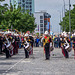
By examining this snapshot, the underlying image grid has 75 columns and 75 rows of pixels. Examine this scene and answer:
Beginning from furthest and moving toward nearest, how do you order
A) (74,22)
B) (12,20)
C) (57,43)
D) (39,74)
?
(74,22)
(12,20)
(57,43)
(39,74)

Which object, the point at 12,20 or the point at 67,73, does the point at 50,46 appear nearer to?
the point at 67,73

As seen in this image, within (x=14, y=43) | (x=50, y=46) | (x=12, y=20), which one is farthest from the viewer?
(x=12, y=20)

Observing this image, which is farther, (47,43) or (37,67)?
(47,43)

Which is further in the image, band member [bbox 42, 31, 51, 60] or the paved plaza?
→ band member [bbox 42, 31, 51, 60]

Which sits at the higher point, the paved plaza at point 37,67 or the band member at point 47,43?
the band member at point 47,43

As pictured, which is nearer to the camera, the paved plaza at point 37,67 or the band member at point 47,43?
the paved plaza at point 37,67

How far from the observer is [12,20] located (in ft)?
169

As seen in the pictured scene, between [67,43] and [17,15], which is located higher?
[17,15]

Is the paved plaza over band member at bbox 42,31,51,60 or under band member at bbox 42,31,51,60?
under

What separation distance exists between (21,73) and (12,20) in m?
39.4

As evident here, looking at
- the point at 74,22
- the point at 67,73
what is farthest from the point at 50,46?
the point at 74,22

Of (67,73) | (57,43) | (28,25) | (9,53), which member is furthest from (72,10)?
(67,73)

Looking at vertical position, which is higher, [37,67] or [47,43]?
[47,43]

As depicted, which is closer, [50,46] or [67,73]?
[67,73]
